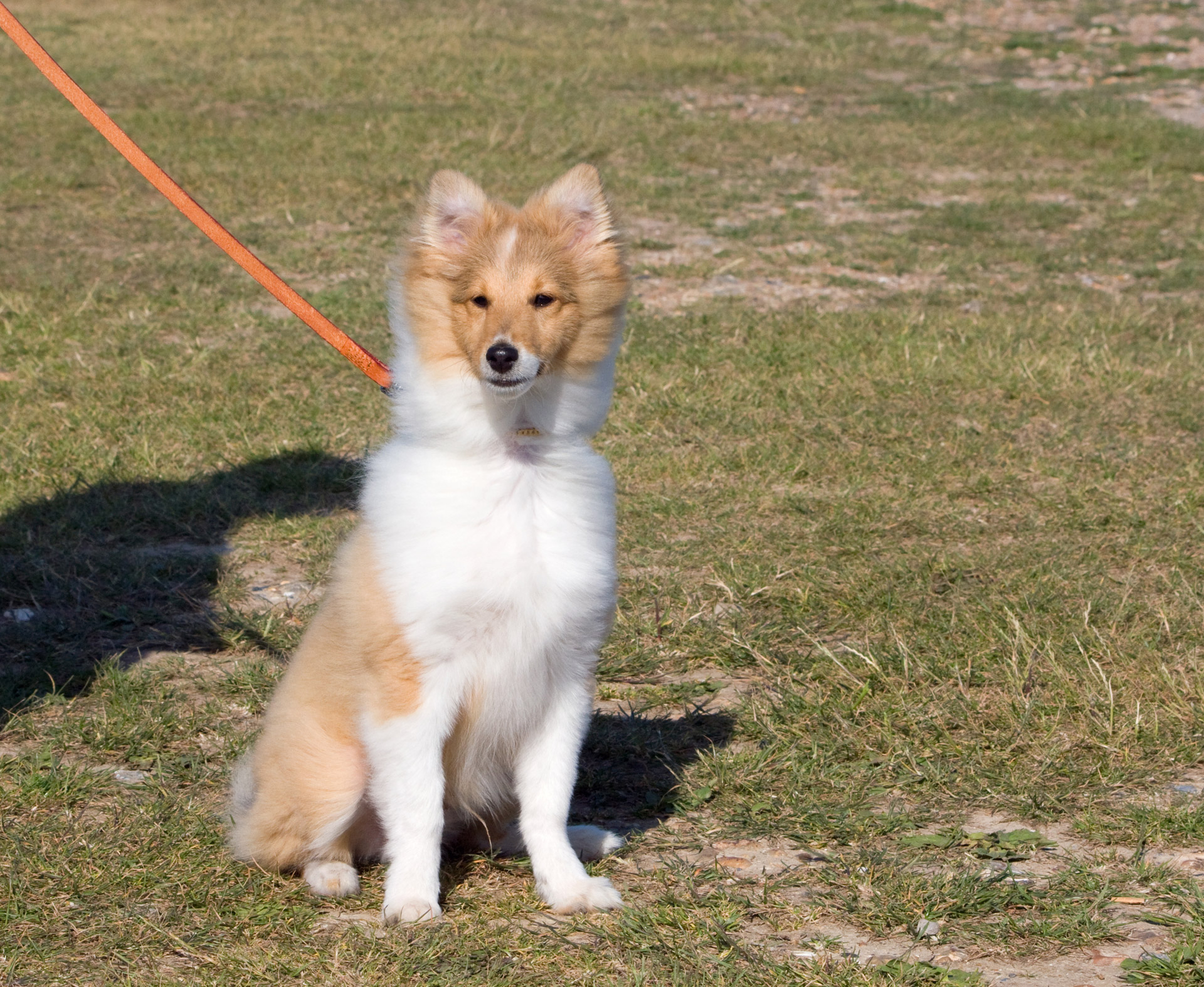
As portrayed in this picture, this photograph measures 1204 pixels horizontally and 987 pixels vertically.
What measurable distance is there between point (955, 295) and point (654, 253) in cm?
205

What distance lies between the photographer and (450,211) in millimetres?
3104

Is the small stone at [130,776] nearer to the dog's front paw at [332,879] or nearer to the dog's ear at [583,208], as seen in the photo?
the dog's front paw at [332,879]

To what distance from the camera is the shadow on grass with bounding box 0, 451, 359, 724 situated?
4.47 m

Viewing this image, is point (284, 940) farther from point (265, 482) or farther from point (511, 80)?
point (511, 80)

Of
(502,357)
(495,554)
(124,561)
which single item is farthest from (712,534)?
(502,357)

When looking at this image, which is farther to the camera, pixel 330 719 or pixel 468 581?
pixel 330 719

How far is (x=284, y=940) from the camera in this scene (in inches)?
118

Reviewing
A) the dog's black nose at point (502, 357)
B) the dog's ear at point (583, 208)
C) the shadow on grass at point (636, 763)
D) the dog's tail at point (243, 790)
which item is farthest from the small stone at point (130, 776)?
the dog's ear at point (583, 208)

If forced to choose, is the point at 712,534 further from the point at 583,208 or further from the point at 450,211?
the point at 450,211

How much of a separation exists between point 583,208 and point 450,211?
1.00 ft

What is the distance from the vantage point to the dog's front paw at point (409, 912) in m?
2.98

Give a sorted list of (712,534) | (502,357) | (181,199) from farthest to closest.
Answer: (712,534), (181,199), (502,357)

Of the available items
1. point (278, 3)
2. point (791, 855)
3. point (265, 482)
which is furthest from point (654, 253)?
point (278, 3)

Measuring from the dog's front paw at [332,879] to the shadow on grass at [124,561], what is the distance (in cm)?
133
